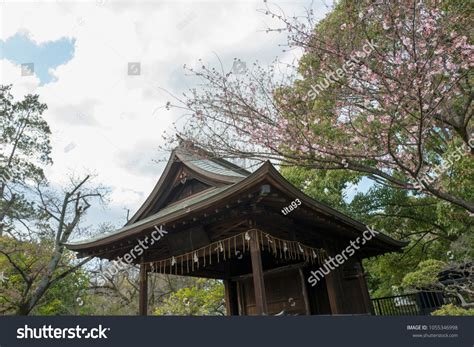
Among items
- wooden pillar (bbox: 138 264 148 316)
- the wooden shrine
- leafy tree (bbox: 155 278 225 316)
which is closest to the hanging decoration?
the wooden shrine

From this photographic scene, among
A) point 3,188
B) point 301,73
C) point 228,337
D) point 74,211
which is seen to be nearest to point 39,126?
point 3,188

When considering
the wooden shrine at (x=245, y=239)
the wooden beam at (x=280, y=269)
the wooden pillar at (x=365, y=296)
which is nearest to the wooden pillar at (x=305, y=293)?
the wooden shrine at (x=245, y=239)

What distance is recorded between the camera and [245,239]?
22.0 feet

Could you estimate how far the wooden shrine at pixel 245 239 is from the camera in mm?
6387

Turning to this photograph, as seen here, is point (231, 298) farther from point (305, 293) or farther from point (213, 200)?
point (213, 200)

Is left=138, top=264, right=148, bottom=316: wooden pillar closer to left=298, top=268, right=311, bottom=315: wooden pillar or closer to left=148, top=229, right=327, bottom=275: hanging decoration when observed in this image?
left=148, top=229, right=327, bottom=275: hanging decoration

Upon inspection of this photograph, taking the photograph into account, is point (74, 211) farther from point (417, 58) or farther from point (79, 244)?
point (417, 58)

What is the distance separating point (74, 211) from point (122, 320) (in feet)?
55.2

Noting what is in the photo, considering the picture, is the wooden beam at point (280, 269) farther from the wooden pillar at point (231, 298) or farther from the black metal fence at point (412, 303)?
the black metal fence at point (412, 303)

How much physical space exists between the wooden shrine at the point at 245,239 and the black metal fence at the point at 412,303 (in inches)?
75.5

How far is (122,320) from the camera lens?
3.73 meters

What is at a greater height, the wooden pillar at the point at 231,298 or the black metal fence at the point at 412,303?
the wooden pillar at the point at 231,298

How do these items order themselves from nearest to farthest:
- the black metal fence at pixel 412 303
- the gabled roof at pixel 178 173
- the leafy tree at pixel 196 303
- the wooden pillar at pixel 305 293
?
1. the wooden pillar at pixel 305 293
2. the gabled roof at pixel 178 173
3. the black metal fence at pixel 412 303
4. the leafy tree at pixel 196 303

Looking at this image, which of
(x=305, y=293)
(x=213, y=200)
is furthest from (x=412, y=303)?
(x=213, y=200)
